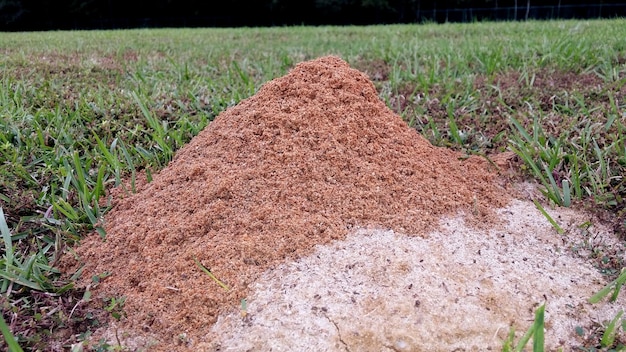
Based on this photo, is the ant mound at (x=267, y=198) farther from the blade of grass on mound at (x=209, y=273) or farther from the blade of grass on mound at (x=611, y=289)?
the blade of grass on mound at (x=611, y=289)

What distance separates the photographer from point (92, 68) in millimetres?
4227

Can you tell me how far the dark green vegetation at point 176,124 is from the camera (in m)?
1.95

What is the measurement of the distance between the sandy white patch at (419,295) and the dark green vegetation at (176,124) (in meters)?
0.17

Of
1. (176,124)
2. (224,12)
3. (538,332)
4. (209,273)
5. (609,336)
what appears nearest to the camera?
(538,332)

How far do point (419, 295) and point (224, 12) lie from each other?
21140mm

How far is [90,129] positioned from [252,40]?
4678mm

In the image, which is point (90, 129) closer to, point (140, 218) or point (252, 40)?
point (140, 218)

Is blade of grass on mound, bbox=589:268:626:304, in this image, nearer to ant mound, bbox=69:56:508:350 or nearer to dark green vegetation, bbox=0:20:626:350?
dark green vegetation, bbox=0:20:626:350

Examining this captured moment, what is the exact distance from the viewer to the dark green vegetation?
1.95 m

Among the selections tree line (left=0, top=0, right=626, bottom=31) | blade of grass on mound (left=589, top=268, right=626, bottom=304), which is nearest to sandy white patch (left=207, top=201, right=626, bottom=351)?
blade of grass on mound (left=589, top=268, right=626, bottom=304)

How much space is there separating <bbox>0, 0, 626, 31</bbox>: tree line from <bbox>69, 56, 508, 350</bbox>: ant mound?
17386 millimetres

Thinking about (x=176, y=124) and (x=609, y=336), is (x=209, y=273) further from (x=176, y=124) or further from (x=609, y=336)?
(x=176, y=124)

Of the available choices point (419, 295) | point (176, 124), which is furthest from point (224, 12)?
point (419, 295)

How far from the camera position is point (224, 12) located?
21.2 m
